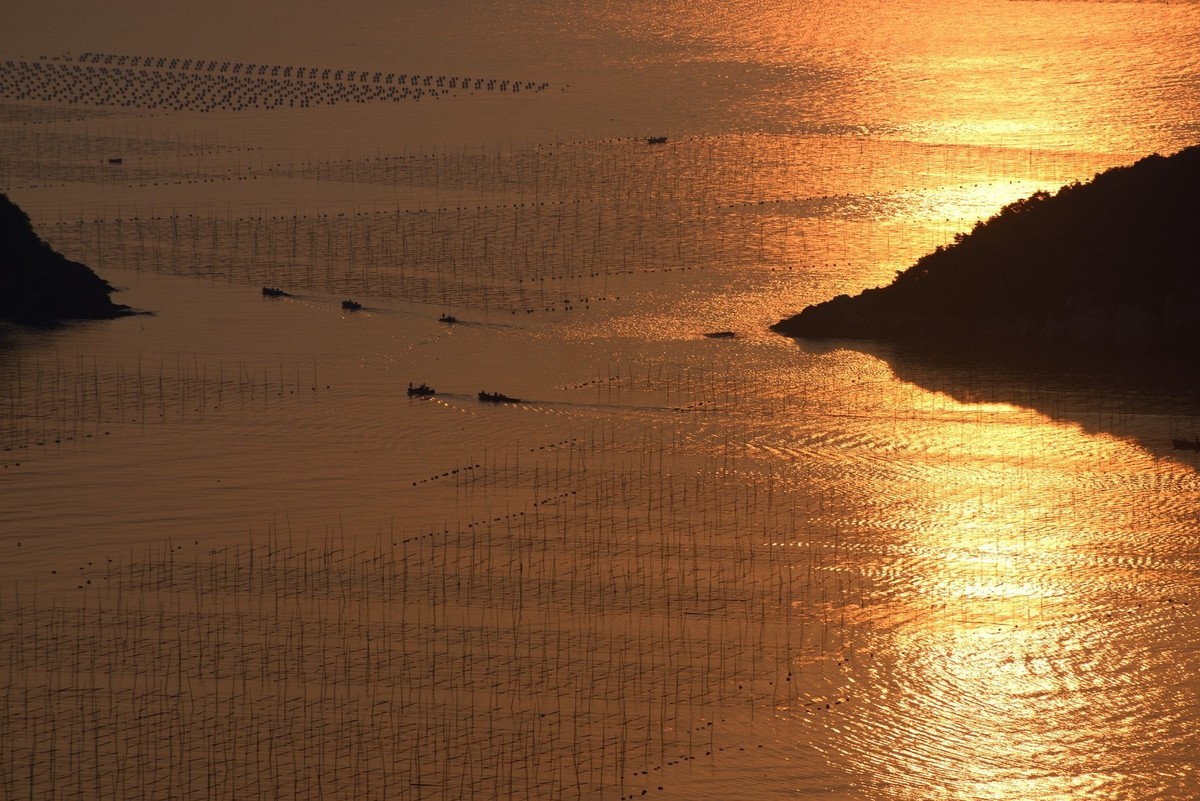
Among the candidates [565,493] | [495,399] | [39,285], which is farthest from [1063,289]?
[39,285]

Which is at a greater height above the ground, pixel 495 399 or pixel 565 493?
pixel 495 399

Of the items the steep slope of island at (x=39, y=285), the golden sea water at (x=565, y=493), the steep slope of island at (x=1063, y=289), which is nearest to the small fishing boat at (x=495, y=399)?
the golden sea water at (x=565, y=493)

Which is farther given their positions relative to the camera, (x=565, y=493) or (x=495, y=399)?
(x=495, y=399)

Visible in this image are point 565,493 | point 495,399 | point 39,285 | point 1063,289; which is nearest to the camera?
point 565,493

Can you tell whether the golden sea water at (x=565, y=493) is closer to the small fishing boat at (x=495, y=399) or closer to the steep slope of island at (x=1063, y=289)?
the small fishing boat at (x=495, y=399)

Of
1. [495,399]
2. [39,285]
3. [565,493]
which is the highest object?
[39,285]

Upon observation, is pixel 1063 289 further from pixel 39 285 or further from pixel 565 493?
pixel 39 285

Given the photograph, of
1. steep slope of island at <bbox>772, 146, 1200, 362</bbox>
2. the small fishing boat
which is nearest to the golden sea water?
the small fishing boat

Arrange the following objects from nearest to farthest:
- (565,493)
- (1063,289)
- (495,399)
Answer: (565,493) < (495,399) < (1063,289)
